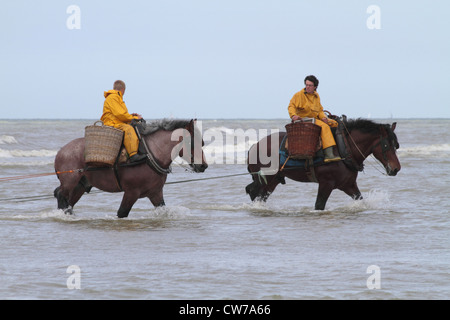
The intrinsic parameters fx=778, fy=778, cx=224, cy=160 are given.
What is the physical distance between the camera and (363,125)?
12.3 metres

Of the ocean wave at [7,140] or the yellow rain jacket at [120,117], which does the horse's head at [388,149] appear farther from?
the ocean wave at [7,140]

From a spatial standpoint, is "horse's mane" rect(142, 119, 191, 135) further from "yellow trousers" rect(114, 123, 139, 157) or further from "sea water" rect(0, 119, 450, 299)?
"sea water" rect(0, 119, 450, 299)

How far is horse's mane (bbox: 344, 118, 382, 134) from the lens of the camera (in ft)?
40.2

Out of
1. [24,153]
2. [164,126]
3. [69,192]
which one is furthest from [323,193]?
[24,153]

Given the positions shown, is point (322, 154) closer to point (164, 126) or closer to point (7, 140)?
point (164, 126)

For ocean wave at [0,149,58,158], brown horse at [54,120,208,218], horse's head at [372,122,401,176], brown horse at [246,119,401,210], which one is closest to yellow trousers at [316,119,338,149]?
brown horse at [246,119,401,210]

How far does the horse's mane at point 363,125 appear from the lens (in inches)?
483

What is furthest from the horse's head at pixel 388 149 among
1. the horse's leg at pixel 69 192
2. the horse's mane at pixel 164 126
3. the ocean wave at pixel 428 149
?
the ocean wave at pixel 428 149

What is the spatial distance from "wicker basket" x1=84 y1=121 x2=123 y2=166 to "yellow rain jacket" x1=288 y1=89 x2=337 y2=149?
292 cm

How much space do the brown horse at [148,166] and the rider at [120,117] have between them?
0.17 meters

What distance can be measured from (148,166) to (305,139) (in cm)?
256
